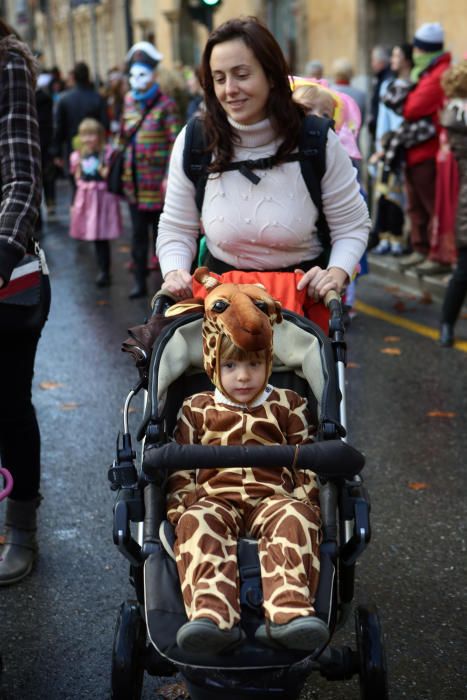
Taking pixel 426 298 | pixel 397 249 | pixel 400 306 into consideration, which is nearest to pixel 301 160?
pixel 400 306

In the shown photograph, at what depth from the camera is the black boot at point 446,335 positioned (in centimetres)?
781

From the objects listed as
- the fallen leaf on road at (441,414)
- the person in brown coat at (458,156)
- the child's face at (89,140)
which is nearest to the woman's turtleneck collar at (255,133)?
the fallen leaf on road at (441,414)

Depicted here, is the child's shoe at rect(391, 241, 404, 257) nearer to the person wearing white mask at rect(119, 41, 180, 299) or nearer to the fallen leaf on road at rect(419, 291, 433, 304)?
the fallen leaf on road at rect(419, 291, 433, 304)

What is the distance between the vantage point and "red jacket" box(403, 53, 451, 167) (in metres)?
9.86

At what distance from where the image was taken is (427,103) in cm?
991

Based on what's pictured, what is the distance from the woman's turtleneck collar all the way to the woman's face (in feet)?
0.11

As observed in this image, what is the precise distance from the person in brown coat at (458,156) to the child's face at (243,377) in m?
4.58

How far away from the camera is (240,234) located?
3.82 m

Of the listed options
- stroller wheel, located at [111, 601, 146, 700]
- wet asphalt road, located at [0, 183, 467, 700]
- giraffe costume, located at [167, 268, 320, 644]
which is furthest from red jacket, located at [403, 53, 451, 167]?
stroller wheel, located at [111, 601, 146, 700]

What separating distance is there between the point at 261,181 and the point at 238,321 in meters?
0.92

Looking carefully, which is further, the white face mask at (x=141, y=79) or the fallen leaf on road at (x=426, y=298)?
the white face mask at (x=141, y=79)

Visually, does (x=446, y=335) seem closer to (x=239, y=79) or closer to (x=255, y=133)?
(x=255, y=133)

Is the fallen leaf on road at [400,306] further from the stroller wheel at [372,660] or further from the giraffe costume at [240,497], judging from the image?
the stroller wheel at [372,660]

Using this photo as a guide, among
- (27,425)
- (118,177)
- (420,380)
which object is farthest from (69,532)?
(118,177)
